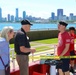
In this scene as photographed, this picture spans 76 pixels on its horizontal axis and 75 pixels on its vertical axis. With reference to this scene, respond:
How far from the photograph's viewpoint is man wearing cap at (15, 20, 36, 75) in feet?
15.3

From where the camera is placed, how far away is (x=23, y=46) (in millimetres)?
4660

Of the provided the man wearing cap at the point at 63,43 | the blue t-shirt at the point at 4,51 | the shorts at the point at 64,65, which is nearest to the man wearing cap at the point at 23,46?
the blue t-shirt at the point at 4,51

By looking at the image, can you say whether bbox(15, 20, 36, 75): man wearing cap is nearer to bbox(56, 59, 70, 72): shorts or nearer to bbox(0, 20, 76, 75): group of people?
bbox(0, 20, 76, 75): group of people

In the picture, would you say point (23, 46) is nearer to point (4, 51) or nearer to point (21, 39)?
point (21, 39)

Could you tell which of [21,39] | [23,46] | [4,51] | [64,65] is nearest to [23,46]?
[23,46]

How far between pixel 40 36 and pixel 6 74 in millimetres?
24636

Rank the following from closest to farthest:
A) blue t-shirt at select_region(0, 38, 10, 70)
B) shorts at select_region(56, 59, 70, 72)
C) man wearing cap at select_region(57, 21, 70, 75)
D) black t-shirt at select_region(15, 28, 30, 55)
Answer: blue t-shirt at select_region(0, 38, 10, 70)
black t-shirt at select_region(15, 28, 30, 55)
man wearing cap at select_region(57, 21, 70, 75)
shorts at select_region(56, 59, 70, 72)

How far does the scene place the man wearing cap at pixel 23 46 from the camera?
4.67m

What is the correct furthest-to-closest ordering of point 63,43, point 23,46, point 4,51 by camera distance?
1. point 63,43
2. point 23,46
3. point 4,51

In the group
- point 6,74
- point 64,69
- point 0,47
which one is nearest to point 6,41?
point 0,47

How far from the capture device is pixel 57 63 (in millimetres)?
5570

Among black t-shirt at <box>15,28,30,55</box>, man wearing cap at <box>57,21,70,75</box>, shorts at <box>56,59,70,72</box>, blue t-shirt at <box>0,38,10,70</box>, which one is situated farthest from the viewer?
shorts at <box>56,59,70,72</box>

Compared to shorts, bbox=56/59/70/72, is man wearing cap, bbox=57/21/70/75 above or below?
above

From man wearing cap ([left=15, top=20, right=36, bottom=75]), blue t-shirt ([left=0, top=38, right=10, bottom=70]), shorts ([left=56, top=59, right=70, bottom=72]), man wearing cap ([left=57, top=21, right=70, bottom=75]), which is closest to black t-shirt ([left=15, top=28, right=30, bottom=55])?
man wearing cap ([left=15, top=20, right=36, bottom=75])
